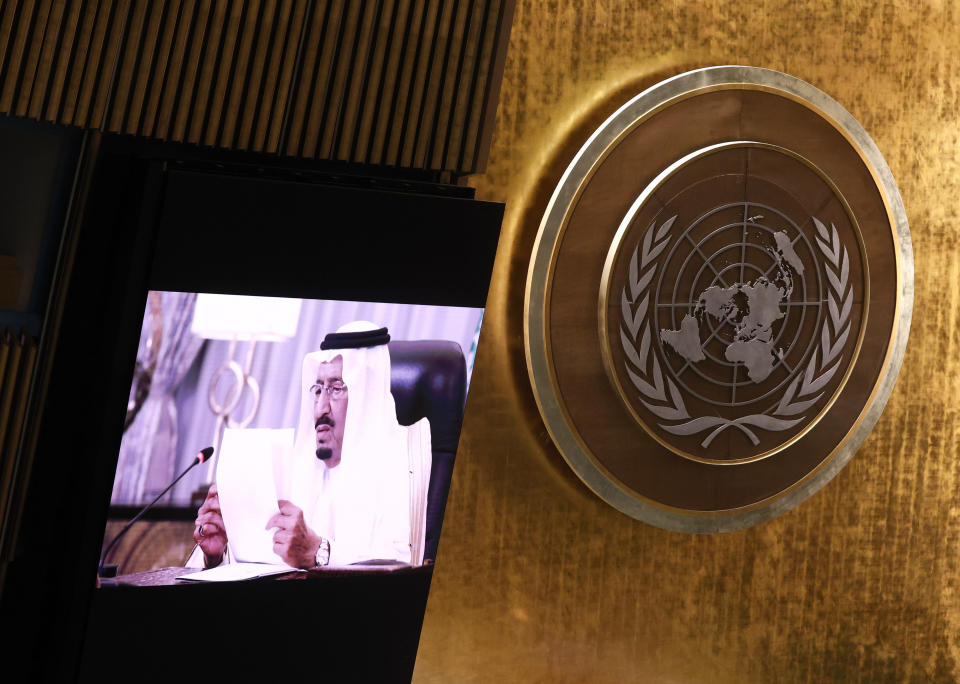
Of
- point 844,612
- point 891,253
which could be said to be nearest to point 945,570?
point 844,612

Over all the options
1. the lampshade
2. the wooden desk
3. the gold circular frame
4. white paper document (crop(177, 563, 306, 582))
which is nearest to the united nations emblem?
the gold circular frame

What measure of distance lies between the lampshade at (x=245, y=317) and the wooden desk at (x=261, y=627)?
1.85 ft

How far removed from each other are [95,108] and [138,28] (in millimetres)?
193

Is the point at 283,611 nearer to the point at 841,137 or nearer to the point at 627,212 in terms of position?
the point at 627,212

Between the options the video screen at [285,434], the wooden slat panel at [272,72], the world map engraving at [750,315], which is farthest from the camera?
the world map engraving at [750,315]

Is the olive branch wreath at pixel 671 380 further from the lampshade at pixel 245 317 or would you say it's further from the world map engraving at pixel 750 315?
the lampshade at pixel 245 317

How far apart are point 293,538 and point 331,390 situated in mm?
365

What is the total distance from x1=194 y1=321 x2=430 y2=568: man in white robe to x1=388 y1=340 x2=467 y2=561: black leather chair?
0.03 metres

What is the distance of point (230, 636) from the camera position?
2.21m

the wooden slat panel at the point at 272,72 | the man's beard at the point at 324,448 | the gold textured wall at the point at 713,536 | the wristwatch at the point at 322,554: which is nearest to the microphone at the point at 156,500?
the man's beard at the point at 324,448

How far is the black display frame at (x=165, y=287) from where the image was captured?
199 cm

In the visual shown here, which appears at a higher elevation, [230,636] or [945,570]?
[945,570]

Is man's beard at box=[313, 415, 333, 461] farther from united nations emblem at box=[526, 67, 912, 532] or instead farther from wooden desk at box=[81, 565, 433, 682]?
united nations emblem at box=[526, 67, 912, 532]

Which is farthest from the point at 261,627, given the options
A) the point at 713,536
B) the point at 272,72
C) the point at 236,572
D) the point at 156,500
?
the point at 713,536
